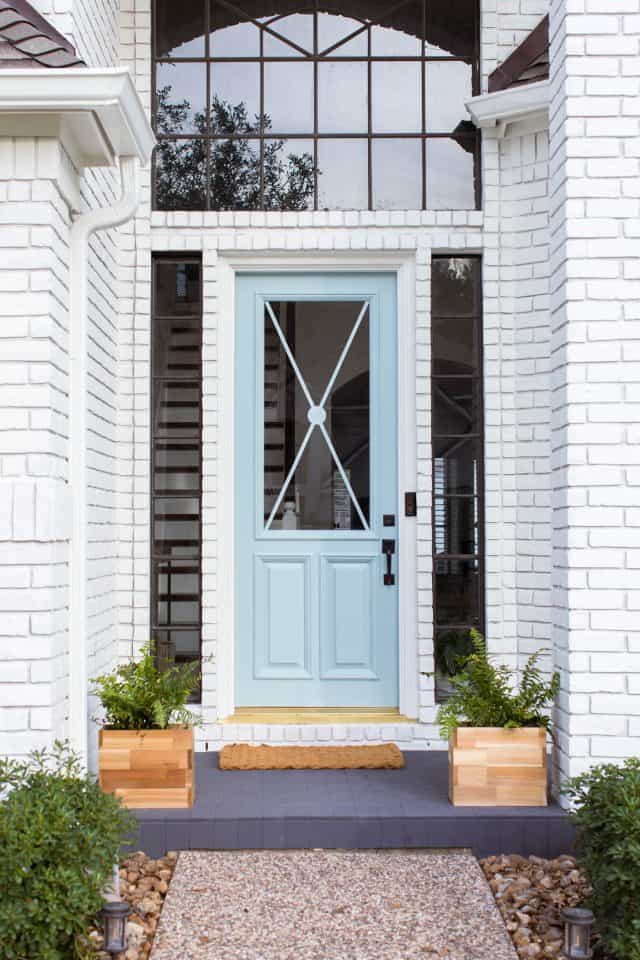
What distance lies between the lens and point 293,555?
4797 mm

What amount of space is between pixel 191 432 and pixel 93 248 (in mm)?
964

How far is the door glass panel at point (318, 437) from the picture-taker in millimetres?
4805

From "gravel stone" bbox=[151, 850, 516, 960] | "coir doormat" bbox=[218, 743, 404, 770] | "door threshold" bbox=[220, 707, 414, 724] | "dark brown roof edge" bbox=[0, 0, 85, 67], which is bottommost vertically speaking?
"gravel stone" bbox=[151, 850, 516, 960]

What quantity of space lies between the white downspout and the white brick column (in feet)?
5.13

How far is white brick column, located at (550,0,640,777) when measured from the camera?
11.5 ft

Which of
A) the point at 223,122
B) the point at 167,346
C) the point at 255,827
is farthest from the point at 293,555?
the point at 223,122

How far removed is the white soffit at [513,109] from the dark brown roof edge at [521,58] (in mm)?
65

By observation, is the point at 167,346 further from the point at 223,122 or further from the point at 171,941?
the point at 171,941

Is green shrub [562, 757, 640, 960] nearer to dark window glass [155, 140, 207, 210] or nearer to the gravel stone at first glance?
the gravel stone

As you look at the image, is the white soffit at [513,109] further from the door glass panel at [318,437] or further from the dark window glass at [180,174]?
the dark window glass at [180,174]

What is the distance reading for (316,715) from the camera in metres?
4.69


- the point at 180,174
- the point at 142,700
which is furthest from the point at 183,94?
the point at 142,700

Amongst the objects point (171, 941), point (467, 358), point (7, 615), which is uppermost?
point (467, 358)

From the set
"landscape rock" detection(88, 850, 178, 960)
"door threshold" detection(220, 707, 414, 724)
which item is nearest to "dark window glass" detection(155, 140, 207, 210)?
"door threshold" detection(220, 707, 414, 724)
